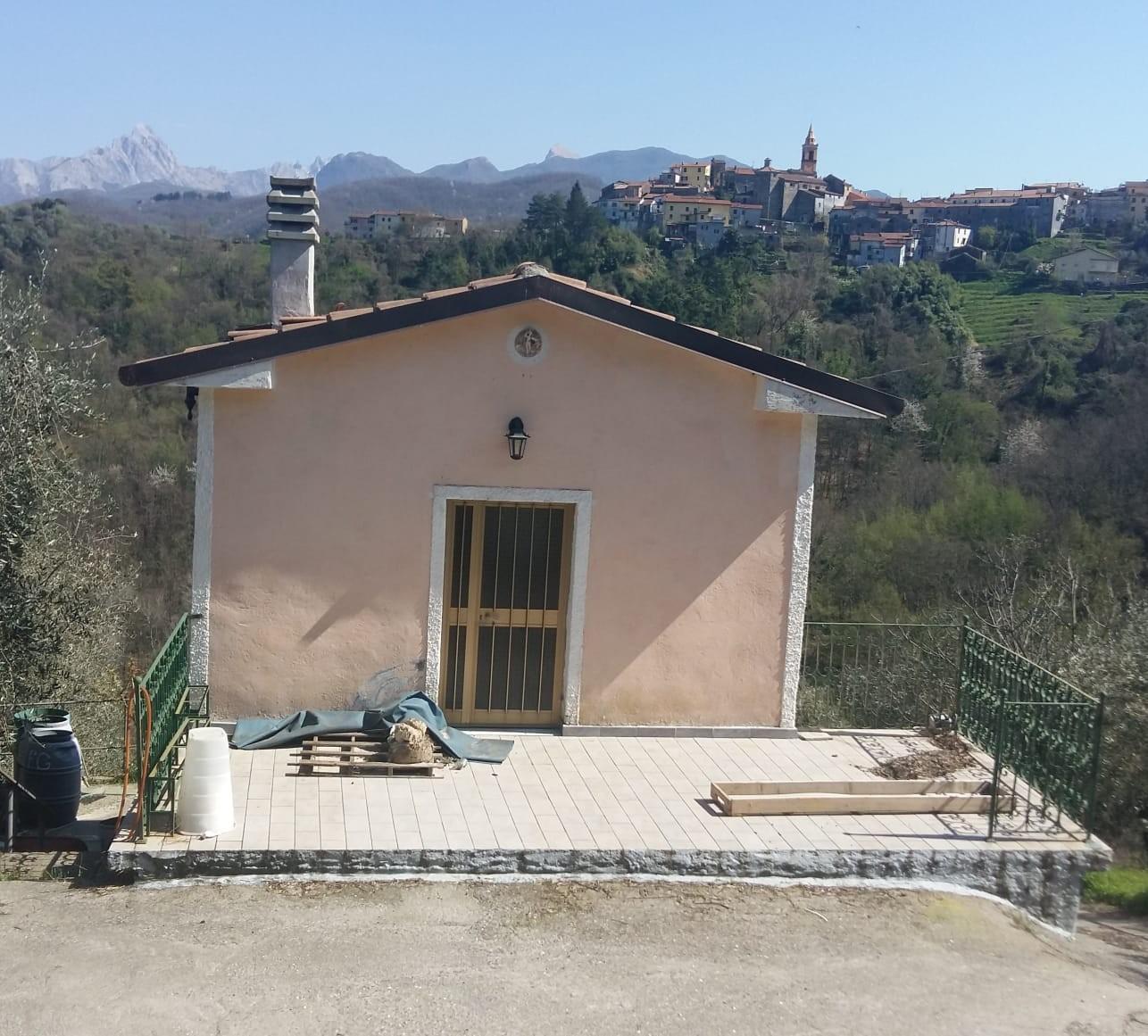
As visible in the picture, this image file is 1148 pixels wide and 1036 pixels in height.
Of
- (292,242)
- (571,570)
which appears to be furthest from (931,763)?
(292,242)

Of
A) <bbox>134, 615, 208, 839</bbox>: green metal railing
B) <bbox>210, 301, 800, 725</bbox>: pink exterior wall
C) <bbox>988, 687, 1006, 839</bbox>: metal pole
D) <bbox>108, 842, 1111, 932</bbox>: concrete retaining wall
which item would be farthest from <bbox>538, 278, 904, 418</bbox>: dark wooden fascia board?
<bbox>134, 615, 208, 839</bbox>: green metal railing

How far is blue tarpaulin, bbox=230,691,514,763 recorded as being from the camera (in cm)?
900

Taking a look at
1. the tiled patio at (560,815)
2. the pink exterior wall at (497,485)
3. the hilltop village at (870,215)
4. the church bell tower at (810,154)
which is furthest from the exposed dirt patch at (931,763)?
the church bell tower at (810,154)

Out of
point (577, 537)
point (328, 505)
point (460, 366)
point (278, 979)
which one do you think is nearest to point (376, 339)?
point (460, 366)

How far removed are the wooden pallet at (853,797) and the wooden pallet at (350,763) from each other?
6.80 ft

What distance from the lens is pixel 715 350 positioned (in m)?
9.34

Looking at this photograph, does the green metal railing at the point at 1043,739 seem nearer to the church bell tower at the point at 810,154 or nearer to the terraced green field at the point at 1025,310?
the terraced green field at the point at 1025,310

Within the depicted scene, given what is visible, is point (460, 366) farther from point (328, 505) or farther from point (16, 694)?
point (16, 694)

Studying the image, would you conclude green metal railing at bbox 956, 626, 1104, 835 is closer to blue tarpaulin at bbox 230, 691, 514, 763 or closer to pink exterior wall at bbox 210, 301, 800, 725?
pink exterior wall at bbox 210, 301, 800, 725

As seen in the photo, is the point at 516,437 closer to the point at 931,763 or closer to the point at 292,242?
the point at 292,242

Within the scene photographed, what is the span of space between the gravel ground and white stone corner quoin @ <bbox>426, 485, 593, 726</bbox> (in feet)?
8.28

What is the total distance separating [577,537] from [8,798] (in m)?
4.34

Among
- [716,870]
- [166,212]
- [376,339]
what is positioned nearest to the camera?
[716,870]

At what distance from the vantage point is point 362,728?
917cm
